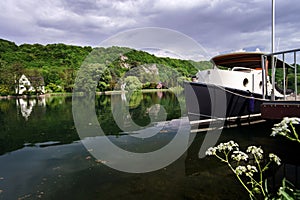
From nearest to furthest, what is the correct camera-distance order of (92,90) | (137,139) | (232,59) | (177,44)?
(177,44), (137,139), (232,59), (92,90)

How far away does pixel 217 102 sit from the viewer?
29.3ft

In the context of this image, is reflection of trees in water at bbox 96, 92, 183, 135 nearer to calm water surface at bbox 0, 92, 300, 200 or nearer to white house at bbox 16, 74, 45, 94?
calm water surface at bbox 0, 92, 300, 200

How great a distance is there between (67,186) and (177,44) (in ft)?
17.3

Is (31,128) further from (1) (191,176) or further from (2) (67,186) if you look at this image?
(1) (191,176)

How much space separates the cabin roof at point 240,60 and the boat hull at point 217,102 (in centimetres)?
202

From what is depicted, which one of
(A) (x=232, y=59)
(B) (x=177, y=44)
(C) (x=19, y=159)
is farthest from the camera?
(A) (x=232, y=59)

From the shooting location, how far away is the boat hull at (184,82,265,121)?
8688 millimetres

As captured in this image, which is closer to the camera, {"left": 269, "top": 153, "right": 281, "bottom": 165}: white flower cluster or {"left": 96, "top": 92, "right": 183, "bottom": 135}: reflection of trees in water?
{"left": 269, "top": 153, "right": 281, "bottom": 165}: white flower cluster

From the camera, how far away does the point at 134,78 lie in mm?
43906

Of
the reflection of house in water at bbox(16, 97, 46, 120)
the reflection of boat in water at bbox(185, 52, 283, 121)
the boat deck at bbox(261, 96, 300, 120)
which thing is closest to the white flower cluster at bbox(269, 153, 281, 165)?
the boat deck at bbox(261, 96, 300, 120)

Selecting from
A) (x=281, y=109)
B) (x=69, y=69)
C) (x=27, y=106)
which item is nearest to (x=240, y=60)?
(x=281, y=109)

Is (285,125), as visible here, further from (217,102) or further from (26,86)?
(26,86)

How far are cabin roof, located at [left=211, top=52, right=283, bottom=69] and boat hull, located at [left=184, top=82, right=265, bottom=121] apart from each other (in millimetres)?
2022

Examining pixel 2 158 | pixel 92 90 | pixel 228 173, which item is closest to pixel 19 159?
pixel 2 158
